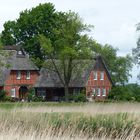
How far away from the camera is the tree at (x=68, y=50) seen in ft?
251

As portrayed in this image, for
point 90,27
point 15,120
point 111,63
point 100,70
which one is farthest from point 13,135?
point 111,63

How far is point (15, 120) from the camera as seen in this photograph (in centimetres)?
1659

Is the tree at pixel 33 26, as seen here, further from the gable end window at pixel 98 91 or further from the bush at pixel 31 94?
the gable end window at pixel 98 91

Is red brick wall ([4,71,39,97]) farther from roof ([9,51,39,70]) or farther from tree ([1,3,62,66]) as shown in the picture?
tree ([1,3,62,66])

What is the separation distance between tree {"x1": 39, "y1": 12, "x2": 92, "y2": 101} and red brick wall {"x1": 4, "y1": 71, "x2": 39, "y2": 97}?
880 cm

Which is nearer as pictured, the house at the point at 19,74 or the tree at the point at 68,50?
the tree at the point at 68,50

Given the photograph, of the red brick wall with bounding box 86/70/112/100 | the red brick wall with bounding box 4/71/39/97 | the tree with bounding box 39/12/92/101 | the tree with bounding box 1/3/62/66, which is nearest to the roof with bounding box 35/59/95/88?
the red brick wall with bounding box 4/71/39/97

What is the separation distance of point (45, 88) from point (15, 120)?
74015 mm

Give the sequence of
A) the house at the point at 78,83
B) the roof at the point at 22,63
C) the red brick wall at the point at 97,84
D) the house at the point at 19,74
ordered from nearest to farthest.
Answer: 1. the house at the point at 19,74
2. the house at the point at 78,83
3. the roof at the point at 22,63
4. the red brick wall at the point at 97,84

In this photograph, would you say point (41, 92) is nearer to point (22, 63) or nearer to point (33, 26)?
point (22, 63)

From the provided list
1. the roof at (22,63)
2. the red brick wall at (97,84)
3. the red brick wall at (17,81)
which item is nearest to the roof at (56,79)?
the red brick wall at (17,81)

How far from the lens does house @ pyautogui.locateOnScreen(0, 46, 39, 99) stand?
8850 cm

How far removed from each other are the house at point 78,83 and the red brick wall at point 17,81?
121 centimetres

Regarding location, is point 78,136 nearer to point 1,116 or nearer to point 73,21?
point 1,116
